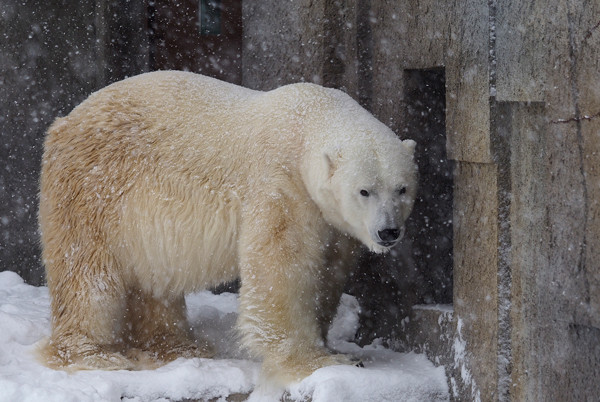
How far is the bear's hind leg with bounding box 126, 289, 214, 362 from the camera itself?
187 inches

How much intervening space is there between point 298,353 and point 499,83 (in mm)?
1479

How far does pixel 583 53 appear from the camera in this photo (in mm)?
3258

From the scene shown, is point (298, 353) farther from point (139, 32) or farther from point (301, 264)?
point (139, 32)

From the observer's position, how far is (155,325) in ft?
15.8

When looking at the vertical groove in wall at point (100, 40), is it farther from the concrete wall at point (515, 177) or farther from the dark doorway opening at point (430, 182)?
the dark doorway opening at point (430, 182)

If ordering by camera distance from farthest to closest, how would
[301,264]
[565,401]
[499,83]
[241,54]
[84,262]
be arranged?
[241,54]
[84,262]
[301,264]
[499,83]
[565,401]

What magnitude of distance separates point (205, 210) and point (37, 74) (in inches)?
84.9

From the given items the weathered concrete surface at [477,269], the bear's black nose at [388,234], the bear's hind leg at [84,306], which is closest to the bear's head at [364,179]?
the bear's black nose at [388,234]

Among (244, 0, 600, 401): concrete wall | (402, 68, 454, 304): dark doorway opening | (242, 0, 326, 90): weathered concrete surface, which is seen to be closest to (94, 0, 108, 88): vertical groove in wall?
(242, 0, 326, 90): weathered concrete surface

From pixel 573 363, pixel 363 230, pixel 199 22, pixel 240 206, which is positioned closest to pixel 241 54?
pixel 199 22

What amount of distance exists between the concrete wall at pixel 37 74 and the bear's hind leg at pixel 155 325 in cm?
148

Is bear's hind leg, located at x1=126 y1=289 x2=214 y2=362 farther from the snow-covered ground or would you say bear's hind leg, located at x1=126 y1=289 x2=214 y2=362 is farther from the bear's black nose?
the bear's black nose

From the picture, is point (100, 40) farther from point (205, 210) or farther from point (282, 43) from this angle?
point (205, 210)

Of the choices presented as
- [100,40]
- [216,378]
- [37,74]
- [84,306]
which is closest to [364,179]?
[216,378]
